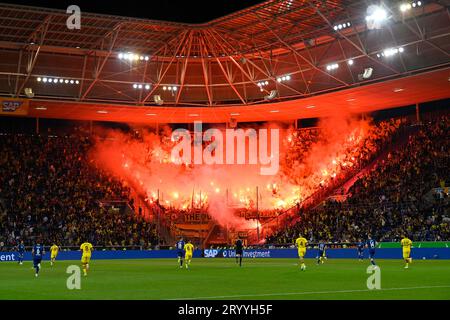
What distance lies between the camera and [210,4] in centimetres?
4978

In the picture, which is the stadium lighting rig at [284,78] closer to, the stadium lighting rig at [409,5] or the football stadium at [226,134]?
the football stadium at [226,134]

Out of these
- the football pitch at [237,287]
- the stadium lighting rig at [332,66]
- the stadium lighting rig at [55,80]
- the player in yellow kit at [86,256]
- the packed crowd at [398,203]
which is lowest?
the football pitch at [237,287]

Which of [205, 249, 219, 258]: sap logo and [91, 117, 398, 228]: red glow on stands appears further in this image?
[91, 117, 398, 228]: red glow on stands

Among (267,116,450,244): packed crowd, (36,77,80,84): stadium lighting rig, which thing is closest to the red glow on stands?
(267,116,450,244): packed crowd

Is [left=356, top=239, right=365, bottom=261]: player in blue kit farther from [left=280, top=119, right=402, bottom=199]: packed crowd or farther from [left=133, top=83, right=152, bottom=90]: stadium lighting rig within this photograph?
[left=133, top=83, right=152, bottom=90]: stadium lighting rig

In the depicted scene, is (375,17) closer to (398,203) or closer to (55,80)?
(398,203)

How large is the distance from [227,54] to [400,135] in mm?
19522

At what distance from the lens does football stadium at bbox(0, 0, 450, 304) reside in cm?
5250

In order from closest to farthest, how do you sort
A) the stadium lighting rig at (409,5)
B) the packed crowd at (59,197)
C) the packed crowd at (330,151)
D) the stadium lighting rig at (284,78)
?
the stadium lighting rig at (409,5) < the stadium lighting rig at (284,78) < the packed crowd at (59,197) < the packed crowd at (330,151)

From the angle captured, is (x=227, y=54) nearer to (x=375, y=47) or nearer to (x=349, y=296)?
(x=375, y=47)

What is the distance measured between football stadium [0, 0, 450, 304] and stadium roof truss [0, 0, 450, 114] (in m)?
0.19

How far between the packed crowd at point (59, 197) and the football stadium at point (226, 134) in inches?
6.5

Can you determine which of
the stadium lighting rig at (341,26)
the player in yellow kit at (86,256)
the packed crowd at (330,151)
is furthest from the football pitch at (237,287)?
the packed crowd at (330,151)

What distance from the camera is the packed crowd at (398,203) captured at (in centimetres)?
5572
